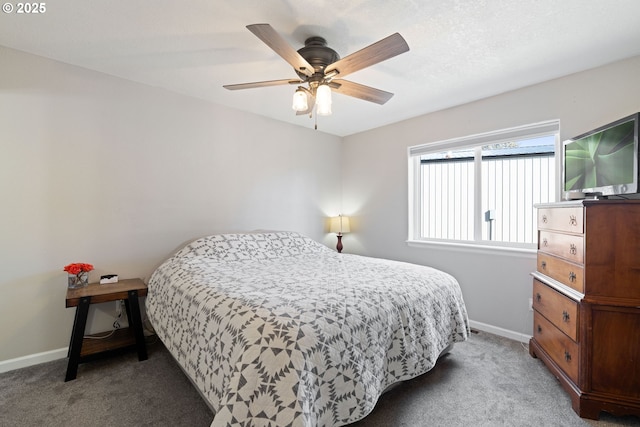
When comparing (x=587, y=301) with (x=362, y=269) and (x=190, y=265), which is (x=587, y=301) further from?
(x=190, y=265)

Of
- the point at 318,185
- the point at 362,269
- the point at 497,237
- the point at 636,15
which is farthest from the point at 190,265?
the point at 636,15

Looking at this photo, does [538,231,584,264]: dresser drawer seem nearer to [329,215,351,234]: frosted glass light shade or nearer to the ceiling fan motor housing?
the ceiling fan motor housing

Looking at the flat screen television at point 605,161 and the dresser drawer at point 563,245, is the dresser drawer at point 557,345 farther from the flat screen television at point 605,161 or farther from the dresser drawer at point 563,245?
the flat screen television at point 605,161

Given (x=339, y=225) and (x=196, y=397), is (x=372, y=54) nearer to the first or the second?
(x=196, y=397)

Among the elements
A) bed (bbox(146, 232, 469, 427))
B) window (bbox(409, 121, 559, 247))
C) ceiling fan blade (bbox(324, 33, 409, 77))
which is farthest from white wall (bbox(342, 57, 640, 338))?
ceiling fan blade (bbox(324, 33, 409, 77))

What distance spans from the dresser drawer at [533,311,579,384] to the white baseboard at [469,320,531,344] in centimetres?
36

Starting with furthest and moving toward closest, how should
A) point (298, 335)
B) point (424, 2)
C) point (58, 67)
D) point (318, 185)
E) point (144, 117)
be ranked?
point (318, 185), point (144, 117), point (58, 67), point (424, 2), point (298, 335)

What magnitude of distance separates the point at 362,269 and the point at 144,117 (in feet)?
8.03

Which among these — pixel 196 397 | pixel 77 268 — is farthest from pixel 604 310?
pixel 77 268

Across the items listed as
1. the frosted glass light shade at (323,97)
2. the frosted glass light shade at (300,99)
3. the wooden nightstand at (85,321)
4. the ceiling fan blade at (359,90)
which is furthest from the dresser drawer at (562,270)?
the wooden nightstand at (85,321)

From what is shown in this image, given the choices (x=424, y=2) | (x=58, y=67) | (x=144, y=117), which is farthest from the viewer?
(x=144, y=117)

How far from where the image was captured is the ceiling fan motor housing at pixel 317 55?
1.83 meters

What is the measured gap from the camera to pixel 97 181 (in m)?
2.46

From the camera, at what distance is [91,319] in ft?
7.95
